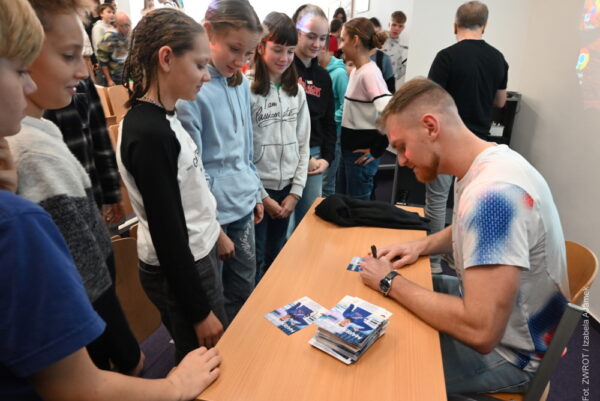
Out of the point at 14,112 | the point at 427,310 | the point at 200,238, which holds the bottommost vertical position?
the point at 427,310

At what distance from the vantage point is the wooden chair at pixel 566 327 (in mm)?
1075

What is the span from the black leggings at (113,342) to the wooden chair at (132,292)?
0.28 meters

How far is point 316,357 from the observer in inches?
38.8

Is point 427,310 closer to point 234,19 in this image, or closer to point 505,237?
point 505,237

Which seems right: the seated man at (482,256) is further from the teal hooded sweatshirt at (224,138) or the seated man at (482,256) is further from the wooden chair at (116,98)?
the wooden chair at (116,98)

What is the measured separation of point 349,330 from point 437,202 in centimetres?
214

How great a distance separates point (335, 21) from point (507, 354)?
4532 mm

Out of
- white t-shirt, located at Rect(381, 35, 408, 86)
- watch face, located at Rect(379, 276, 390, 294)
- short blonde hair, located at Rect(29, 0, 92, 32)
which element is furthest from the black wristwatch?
white t-shirt, located at Rect(381, 35, 408, 86)

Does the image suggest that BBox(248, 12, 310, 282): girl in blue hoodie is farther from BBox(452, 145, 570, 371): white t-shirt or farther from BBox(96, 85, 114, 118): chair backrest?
BBox(96, 85, 114, 118): chair backrest

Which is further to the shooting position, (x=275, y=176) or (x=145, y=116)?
(x=275, y=176)

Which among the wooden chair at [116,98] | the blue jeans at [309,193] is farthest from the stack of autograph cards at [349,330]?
the wooden chair at [116,98]

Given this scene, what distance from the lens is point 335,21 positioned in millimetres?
4844

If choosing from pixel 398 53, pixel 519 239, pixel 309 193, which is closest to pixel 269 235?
pixel 309 193

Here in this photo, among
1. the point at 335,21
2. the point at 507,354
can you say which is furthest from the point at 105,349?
the point at 335,21
